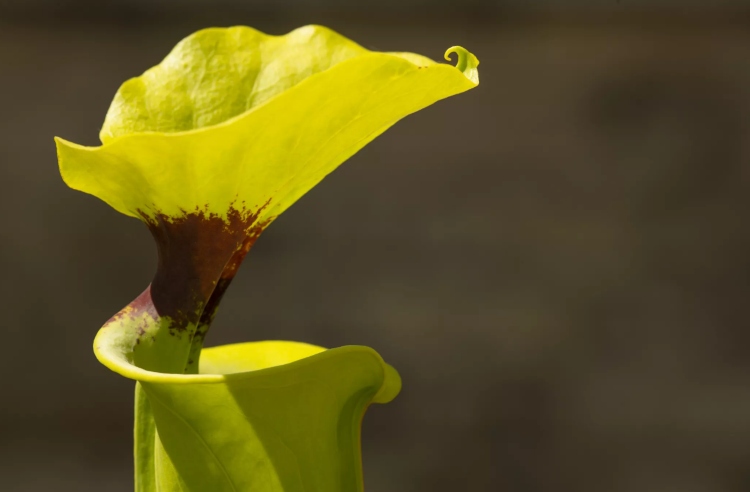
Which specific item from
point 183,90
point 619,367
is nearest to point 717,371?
point 619,367

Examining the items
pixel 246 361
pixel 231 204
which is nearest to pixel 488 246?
A: pixel 246 361

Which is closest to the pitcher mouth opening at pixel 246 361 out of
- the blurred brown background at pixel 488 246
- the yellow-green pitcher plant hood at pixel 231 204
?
the yellow-green pitcher plant hood at pixel 231 204

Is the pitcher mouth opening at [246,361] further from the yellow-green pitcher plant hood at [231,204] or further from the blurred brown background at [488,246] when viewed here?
the blurred brown background at [488,246]

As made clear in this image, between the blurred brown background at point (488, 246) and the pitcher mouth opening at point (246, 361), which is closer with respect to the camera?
the pitcher mouth opening at point (246, 361)

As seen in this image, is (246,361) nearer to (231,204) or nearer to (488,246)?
(231,204)

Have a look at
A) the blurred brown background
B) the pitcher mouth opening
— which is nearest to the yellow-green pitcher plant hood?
the pitcher mouth opening

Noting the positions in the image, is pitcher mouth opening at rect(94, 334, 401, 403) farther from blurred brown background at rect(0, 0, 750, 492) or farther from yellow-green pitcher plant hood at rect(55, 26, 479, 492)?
blurred brown background at rect(0, 0, 750, 492)

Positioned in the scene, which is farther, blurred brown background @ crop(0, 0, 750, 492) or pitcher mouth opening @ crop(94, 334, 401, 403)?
blurred brown background @ crop(0, 0, 750, 492)
